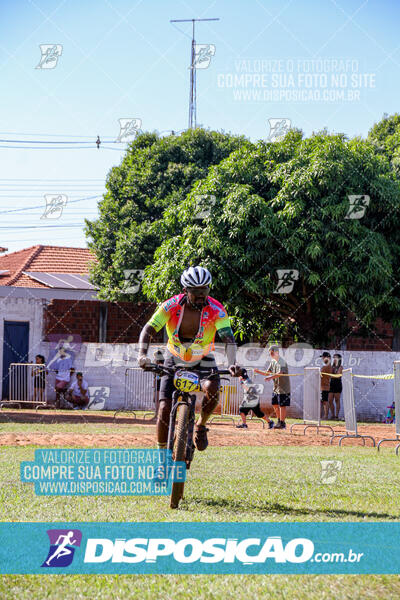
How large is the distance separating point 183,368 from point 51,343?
18.2m

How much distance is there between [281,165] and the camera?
23.5 meters

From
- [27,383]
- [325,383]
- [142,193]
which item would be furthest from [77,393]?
[142,193]

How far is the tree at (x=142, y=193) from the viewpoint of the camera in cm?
2984

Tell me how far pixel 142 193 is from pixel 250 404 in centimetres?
1447

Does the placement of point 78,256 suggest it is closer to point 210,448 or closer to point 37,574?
point 210,448

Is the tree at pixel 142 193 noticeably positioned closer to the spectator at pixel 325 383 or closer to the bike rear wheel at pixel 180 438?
the spectator at pixel 325 383

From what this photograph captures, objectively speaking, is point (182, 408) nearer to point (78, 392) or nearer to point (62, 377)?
point (62, 377)

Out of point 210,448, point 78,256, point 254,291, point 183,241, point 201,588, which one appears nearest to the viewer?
point 201,588

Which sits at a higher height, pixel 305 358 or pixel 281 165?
pixel 281 165

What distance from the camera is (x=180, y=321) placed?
7055 millimetres

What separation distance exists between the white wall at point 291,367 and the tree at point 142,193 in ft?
20.5

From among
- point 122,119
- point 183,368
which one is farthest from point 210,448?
point 122,119

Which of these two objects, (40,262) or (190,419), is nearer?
(190,419)

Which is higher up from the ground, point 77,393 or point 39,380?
point 39,380
